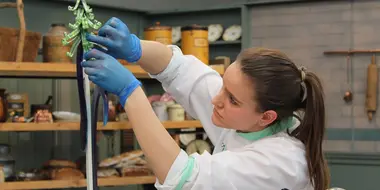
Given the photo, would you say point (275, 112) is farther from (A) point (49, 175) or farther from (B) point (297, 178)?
(A) point (49, 175)

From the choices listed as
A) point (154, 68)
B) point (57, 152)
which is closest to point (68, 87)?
point (57, 152)

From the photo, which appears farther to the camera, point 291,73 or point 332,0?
point 332,0

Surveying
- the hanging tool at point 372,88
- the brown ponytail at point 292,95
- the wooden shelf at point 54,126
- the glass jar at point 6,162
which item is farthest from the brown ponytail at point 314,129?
the hanging tool at point 372,88

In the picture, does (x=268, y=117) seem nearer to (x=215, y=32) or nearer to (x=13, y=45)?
(x=13, y=45)

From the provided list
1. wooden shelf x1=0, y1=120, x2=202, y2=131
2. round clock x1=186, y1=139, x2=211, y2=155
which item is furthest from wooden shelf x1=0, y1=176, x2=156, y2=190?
round clock x1=186, y1=139, x2=211, y2=155

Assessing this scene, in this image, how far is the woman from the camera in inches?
48.8

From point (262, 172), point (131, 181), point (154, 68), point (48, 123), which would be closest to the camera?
point (262, 172)

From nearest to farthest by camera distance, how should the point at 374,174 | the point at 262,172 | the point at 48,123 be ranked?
the point at 262,172 → the point at 48,123 → the point at 374,174

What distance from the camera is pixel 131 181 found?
312 cm

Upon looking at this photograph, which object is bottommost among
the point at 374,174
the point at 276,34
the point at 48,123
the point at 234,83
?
the point at 374,174

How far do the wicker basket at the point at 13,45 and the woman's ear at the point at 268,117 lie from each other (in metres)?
1.75

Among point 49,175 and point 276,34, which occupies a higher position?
point 276,34

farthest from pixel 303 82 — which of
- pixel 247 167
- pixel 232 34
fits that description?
pixel 232 34

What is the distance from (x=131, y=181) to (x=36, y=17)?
55.7 inches
